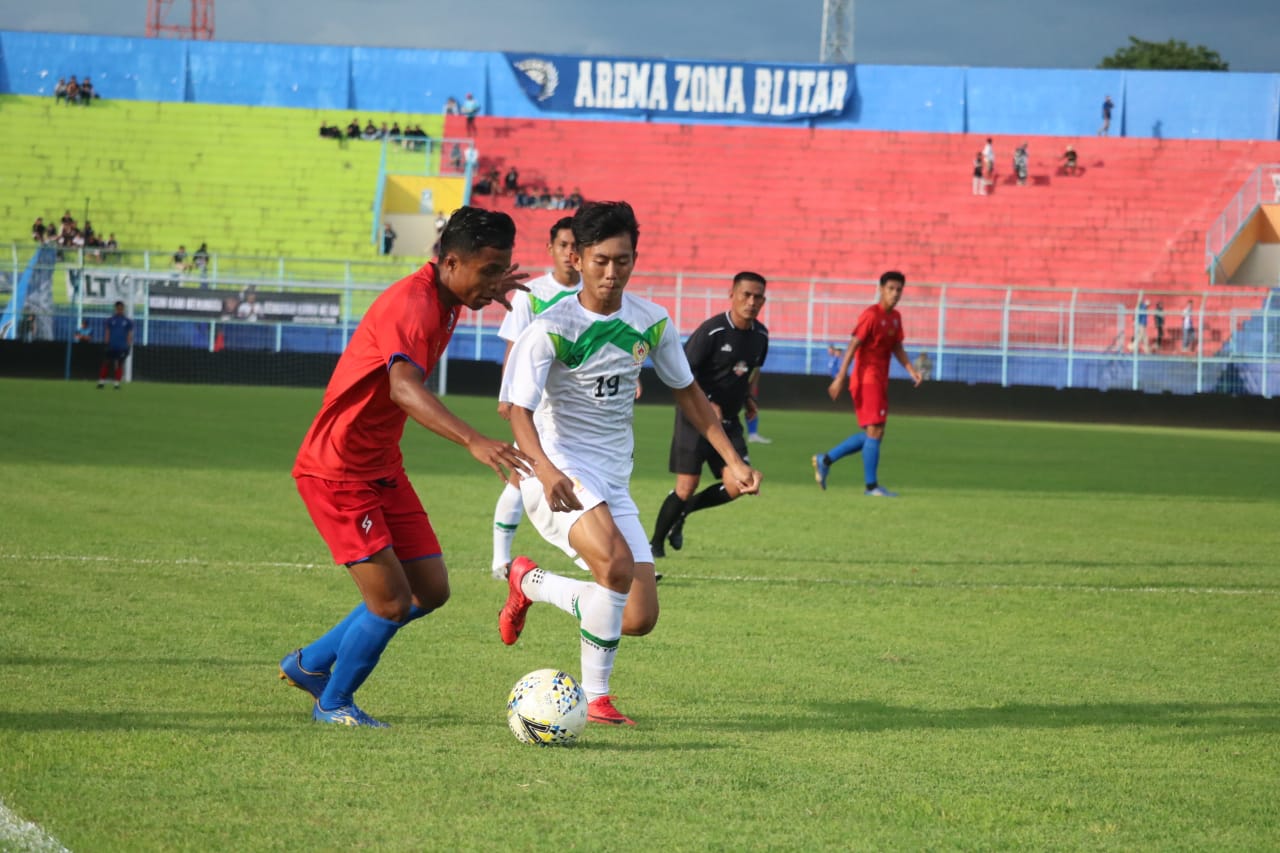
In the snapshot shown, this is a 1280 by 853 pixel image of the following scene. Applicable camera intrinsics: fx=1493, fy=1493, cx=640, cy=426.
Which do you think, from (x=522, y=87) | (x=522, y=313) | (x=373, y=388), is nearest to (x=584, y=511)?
(x=373, y=388)

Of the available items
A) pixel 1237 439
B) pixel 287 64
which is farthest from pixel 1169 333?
pixel 287 64

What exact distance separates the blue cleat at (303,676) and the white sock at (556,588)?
993 millimetres

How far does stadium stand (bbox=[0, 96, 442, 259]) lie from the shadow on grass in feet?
134

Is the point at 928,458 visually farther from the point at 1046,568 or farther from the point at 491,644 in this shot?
the point at 491,644

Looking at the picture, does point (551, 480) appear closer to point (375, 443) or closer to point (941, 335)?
point (375, 443)

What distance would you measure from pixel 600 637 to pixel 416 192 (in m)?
44.3

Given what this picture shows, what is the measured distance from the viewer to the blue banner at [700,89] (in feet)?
178

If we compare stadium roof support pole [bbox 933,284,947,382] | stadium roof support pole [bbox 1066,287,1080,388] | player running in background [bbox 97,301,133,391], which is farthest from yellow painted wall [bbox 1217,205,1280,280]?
player running in background [bbox 97,301,133,391]

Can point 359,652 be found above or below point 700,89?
below

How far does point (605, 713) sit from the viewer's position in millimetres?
5672

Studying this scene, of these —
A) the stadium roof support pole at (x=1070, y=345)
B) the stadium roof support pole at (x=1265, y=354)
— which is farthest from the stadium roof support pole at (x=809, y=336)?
the stadium roof support pole at (x=1265, y=354)

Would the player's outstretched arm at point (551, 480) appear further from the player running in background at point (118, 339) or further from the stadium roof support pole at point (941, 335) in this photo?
the stadium roof support pole at point (941, 335)

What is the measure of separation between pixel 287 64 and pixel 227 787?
5459 cm

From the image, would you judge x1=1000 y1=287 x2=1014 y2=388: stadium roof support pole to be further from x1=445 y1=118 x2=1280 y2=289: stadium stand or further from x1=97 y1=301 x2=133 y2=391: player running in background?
x1=97 y1=301 x2=133 y2=391: player running in background
